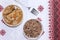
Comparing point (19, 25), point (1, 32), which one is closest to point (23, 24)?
point (19, 25)

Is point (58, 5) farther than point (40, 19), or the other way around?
point (58, 5)

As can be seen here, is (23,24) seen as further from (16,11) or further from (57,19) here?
(57,19)

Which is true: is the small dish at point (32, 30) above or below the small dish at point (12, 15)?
below

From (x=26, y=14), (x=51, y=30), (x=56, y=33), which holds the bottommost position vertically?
(x=56, y=33)

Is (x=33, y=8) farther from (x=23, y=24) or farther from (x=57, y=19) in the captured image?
(x=57, y=19)

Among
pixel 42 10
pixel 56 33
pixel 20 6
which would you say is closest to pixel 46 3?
pixel 42 10

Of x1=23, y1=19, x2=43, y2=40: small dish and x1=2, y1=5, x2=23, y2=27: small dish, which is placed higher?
x1=2, y1=5, x2=23, y2=27: small dish

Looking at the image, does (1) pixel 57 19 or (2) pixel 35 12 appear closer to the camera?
(2) pixel 35 12

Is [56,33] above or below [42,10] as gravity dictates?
below

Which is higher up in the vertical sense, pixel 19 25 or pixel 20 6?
pixel 20 6
